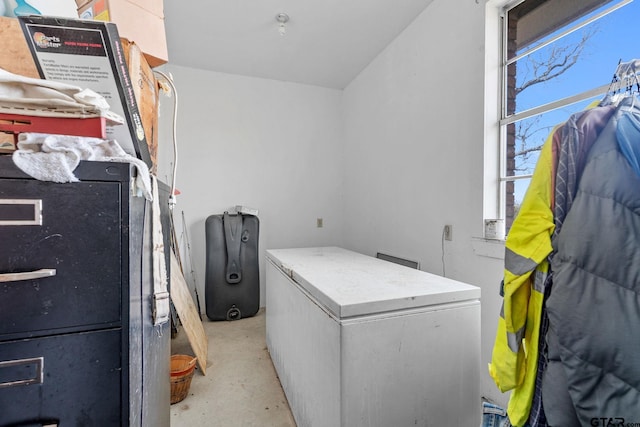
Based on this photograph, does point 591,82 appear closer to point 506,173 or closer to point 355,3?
point 506,173

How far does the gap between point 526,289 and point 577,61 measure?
1443 millimetres

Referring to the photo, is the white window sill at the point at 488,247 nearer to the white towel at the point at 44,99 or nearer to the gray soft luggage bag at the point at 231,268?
the white towel at the point at 44,99

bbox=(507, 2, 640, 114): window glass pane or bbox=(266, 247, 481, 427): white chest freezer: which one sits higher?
bbox=(507, 2, 640, 114): window glass pane

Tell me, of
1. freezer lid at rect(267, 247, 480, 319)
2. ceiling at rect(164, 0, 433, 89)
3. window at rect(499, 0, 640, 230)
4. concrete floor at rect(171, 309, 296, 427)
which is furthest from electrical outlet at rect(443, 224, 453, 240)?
ceiling at rect(164, 0, 433, 89)

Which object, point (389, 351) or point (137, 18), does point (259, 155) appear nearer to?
point (137, 18)

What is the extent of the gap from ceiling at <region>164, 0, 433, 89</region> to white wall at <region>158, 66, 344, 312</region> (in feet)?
0.89

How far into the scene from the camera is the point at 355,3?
222cm

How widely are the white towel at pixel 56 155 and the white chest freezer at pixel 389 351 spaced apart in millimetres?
826

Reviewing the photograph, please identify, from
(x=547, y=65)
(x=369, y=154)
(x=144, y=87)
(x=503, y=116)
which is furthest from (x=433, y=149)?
(x=144, y=87)

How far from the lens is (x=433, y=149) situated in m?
2.23

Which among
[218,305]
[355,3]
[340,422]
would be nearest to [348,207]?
[218,305]

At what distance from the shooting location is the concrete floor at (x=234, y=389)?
1.70 metres

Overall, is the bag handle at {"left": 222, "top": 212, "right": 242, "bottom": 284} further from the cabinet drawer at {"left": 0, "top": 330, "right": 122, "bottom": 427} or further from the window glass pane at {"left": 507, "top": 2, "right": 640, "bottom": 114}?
the window glass pane at {"left": 507, "top": 2, "right": 640, "bottom": 114}

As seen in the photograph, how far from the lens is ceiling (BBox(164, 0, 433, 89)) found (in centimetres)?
226
